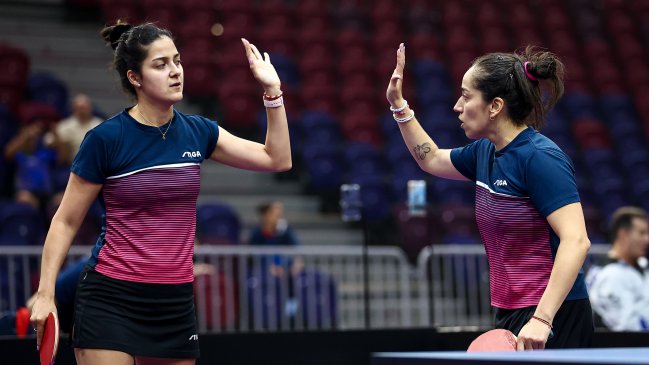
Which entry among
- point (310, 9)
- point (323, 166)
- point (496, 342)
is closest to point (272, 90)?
point (496, 342)

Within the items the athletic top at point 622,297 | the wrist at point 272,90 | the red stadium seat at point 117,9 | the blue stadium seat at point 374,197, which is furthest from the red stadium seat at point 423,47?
the wrist at point 272,90

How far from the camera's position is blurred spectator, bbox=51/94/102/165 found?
930 cm

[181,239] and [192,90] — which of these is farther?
[192,90]

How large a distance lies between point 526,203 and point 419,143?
0.69 meters

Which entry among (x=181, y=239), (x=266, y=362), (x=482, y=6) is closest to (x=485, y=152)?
(x=181, y=239)

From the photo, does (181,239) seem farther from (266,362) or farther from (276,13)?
(276,13)

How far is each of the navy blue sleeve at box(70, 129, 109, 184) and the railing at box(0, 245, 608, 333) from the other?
411 cm

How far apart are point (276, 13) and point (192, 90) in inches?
75.5

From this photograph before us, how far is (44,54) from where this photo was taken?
1197cm

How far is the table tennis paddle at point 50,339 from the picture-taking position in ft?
10.9

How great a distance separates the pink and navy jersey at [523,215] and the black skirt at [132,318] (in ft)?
3.57

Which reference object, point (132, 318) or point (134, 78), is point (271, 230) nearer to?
point (134, 78)

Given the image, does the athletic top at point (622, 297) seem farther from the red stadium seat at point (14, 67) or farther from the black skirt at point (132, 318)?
the red stadium seat at point (14, 67)

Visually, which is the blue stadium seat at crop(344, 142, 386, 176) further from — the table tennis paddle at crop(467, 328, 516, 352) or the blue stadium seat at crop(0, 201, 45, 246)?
the table tennis paddle at crop(467, 328, 516, 352)
